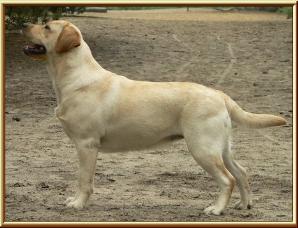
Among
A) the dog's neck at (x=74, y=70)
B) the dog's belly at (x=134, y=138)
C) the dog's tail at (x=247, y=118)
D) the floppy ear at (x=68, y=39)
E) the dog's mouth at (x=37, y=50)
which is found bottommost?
the dog's belly at (x=134, y=138)

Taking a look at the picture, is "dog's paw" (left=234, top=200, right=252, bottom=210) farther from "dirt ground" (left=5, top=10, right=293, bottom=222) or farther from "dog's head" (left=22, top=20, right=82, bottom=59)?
"dog's head" (left=22, top=20, right=82, bottom=59)

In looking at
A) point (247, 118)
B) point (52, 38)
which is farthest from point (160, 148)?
point (52, 38)

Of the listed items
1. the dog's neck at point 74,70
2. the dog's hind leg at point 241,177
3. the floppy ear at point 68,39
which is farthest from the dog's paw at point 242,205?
the floppy ear at point 68,39

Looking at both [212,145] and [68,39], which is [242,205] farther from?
[68,39]

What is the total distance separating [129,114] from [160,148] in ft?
1.67

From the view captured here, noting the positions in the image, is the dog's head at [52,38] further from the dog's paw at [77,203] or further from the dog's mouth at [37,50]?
the dog's paw at [77,203]

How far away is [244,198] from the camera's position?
7363mm

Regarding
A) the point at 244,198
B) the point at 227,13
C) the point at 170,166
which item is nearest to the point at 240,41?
the point at 227,13

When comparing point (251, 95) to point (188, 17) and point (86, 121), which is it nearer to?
point (86, 121)

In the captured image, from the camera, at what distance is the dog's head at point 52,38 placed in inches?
286

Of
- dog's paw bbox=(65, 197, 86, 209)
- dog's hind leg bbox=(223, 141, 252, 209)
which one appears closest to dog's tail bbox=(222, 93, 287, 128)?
dog's hind leg bbox=(223, 141, 252, 209)

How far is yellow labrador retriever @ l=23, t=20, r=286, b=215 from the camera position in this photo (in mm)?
7020

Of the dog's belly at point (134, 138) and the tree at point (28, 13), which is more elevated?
the tree at point (28, 13)

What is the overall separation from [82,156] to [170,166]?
2.51 metres
